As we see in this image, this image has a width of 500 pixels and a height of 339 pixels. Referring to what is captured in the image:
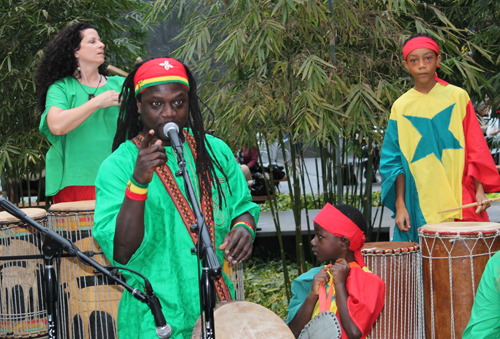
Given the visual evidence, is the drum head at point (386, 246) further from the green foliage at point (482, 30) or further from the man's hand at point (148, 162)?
the man's hand at point (148, 162)

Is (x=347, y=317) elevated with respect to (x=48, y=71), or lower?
lower

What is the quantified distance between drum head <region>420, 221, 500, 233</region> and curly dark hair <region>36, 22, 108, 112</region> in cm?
220

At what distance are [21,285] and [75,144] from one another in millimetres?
801

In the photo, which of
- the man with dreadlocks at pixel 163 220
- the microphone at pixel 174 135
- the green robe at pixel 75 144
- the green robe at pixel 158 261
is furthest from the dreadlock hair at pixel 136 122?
the green robe at pixel 75 144

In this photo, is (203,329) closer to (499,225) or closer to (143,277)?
(143,277)

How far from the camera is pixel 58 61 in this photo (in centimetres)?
334

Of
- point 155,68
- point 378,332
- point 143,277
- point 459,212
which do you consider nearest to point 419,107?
point 459,212

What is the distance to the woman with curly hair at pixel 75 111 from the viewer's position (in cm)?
312

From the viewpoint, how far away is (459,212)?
3.38m

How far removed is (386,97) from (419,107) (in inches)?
29.7

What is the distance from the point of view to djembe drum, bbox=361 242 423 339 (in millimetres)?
3283

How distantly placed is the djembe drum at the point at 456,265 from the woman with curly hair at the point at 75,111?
73.4 inches

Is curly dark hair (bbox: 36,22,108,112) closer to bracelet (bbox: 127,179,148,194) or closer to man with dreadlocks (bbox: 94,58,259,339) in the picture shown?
man with dreadlocks (bbox: 94,58,259,339)

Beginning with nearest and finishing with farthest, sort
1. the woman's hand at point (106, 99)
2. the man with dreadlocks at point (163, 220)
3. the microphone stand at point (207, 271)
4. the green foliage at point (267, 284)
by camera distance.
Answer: the microphone stand at point (207, 271) → the man with dreadlocks at point (163, 220) → the woman's hand at point (106, 99) → the green foliage at point (267, 284)
